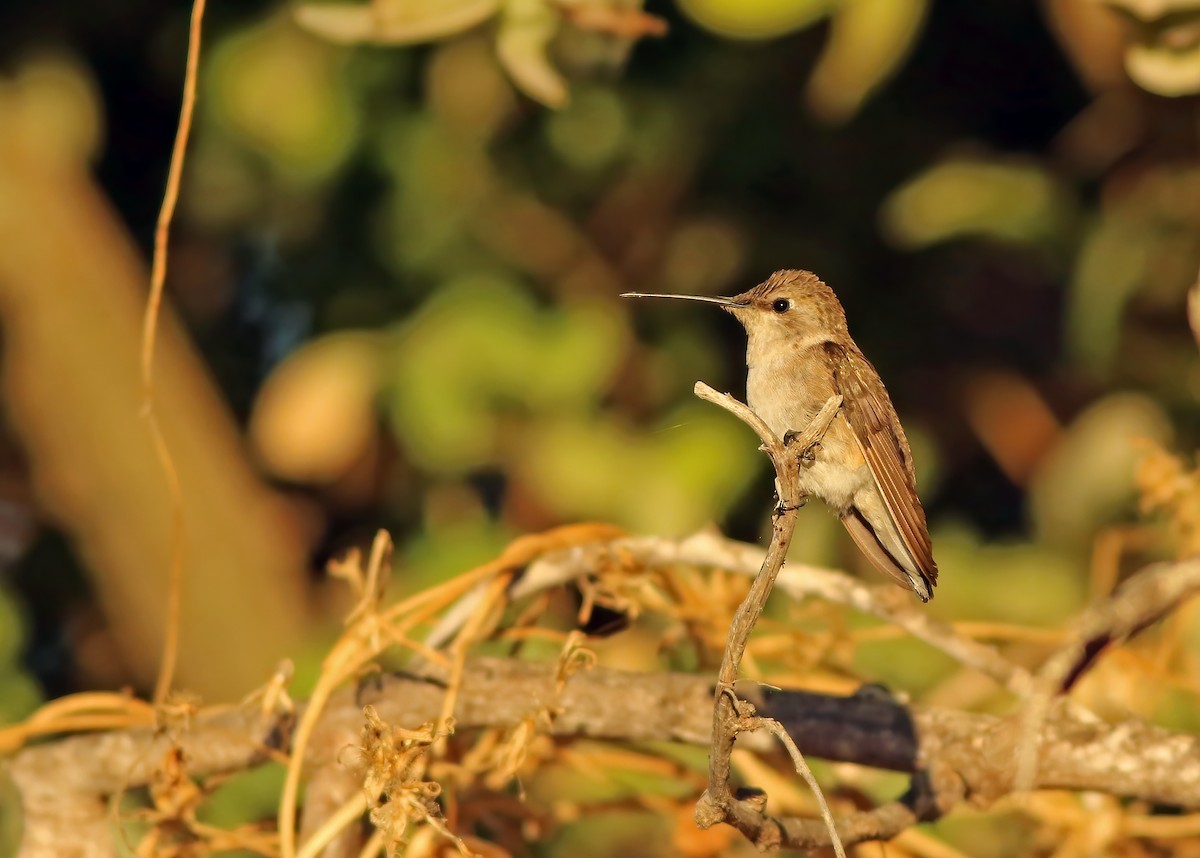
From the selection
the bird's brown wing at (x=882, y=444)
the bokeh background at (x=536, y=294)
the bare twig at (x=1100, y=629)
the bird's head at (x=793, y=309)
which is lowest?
the bokeh background at (x=536, y=294)

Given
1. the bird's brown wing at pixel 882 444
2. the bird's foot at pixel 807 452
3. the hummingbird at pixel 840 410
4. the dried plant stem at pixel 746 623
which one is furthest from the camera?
the hummingbird at pixel 840 410

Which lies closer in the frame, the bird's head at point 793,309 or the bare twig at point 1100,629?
the bare twig at point 1100,629

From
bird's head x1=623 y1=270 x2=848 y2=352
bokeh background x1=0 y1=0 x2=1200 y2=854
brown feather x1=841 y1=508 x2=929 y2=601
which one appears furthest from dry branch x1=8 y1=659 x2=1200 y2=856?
bokeh background x1=0 y1=0 x2=1200 y2=854

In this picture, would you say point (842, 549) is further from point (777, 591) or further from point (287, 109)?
point (287, 109)

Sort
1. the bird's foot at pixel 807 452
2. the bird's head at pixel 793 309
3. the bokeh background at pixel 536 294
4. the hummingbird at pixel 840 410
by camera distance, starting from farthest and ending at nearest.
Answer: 1. the bokeh background at pixel 536 294
2. the bird's head at pixel 793 309
3. the hummingbird at pixel 840 410
4. the bird's foot at pixel 807 452

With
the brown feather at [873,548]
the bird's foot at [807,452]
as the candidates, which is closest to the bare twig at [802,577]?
the brown feather at [873,548]

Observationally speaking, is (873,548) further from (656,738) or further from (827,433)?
(656,738)

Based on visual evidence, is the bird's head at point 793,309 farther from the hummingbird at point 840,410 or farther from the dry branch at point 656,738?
the dry branch at point 656,738

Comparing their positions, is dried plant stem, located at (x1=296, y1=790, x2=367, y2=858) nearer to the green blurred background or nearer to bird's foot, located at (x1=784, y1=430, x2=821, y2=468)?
bird's foot, located at (x1=784, y1=430, x2=821, y2=468)

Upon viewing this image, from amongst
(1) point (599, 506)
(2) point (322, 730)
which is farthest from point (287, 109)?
(2) point (322, 730)
